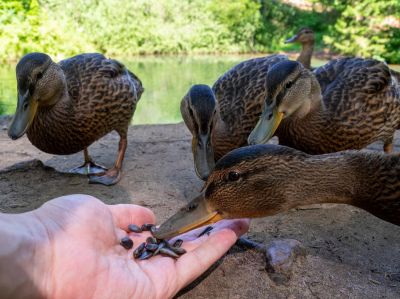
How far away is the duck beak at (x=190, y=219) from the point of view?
200cm

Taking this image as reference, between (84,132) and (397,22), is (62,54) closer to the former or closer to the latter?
(84,132)

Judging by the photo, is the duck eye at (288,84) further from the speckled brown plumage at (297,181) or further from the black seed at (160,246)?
the black seed at (160,246)

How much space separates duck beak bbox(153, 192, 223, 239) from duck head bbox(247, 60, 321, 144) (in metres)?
1.02

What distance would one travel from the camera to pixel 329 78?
3.57 metres

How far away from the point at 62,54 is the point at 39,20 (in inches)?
58.3

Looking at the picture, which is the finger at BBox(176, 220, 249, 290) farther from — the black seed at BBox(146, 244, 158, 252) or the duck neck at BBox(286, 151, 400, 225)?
the duck neck at BBox(286, 151, 400, 225)

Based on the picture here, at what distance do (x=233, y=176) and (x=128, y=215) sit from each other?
0.69m

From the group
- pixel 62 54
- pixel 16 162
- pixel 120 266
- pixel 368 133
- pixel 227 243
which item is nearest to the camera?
pixel 120 266

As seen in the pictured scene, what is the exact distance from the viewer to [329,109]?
10.6 feet

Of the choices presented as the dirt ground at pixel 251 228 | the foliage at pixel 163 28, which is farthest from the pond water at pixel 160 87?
the dirt ground at pixel 251 228

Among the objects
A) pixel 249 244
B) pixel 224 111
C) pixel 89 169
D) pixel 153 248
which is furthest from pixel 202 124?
pixel 89 169

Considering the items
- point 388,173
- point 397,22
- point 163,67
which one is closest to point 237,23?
point 397,22

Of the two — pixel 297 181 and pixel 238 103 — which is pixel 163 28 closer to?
pixel 238 103

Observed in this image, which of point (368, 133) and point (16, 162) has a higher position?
point (368, 133)
